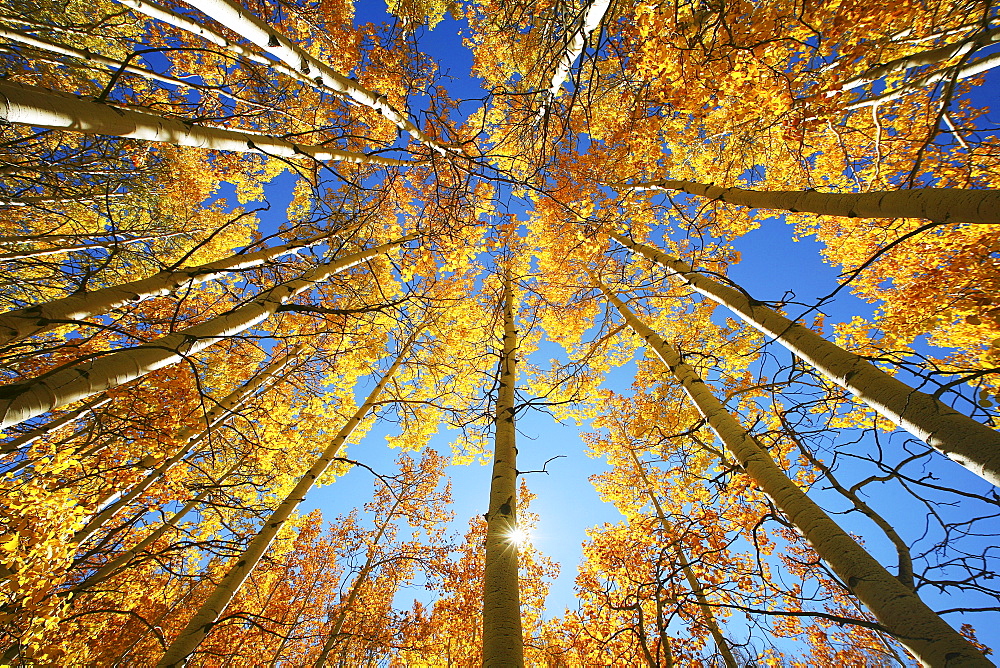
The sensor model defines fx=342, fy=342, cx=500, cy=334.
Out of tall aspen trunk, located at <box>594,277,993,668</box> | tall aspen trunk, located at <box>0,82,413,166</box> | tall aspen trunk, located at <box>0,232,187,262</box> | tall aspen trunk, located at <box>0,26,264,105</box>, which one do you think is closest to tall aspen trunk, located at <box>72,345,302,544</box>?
tall aspen trunk, located at <box>0,232,187,262</box>

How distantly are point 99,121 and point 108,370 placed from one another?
1.27 meters

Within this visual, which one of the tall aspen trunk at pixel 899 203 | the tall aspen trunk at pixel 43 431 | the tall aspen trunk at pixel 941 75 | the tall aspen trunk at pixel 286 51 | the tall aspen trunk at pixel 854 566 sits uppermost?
the tall aspen trunk at pixel 941 75

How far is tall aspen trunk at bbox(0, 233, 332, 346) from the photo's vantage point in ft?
5.65

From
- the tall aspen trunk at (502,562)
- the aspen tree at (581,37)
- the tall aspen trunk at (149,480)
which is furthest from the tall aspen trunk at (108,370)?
the aspen tree at (581,37)

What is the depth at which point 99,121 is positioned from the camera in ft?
5.73

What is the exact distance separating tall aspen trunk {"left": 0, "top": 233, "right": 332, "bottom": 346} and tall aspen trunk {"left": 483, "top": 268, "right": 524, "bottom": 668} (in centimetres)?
210

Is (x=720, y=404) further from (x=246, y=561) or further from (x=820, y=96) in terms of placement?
(x=246, y=561)

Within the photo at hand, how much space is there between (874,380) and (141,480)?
7707 millimetres

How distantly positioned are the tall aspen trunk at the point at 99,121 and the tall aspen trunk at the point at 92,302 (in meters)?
0.75

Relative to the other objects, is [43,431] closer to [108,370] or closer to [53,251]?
[108,370]

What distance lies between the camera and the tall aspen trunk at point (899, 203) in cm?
169

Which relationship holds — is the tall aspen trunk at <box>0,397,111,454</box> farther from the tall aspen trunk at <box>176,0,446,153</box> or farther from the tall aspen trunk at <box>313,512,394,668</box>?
the tall aspen trunk at <box>313,512,394,668</box>

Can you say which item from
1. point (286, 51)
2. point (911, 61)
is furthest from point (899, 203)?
point (286, 51)

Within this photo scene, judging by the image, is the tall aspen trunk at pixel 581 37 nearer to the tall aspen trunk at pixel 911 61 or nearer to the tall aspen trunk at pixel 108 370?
the tall aspen trunk at pixel 108 370
